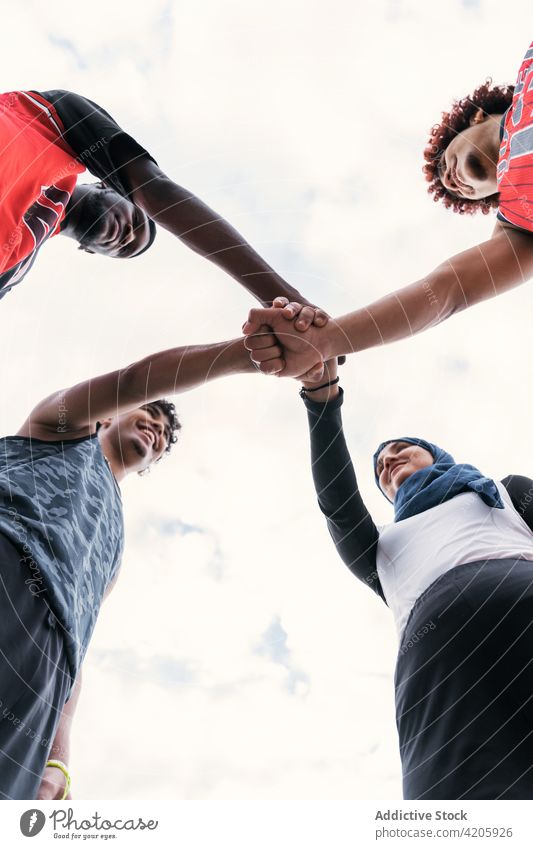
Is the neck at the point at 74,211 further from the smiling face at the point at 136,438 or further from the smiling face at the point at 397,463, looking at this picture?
the smiling face at the point at 397,463

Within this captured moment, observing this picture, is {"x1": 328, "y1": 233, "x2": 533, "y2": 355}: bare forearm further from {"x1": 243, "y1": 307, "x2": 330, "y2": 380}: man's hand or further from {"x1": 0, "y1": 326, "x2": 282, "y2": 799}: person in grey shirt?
{"x1": 0, "y1": 326, "x2": 282, "y2": 799}: person in grey shirt

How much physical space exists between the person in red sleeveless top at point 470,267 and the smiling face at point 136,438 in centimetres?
40

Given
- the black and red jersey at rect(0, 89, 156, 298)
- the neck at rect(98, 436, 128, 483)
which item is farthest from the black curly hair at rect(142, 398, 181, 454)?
the black and red jersey at rect(0, 89, 156, 298)

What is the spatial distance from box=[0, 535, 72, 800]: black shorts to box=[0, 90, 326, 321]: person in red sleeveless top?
1.28ft

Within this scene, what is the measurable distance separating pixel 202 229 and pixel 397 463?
744 mm

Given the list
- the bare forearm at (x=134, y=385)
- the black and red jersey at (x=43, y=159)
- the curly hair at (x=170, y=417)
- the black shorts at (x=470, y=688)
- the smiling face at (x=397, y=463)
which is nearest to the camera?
the black shorts at (x=470, y=688)

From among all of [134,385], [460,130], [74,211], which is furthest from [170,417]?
[460,130]

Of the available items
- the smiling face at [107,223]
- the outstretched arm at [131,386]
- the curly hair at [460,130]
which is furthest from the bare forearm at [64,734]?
the curly hair at [460,130]

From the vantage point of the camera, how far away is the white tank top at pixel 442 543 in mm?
855

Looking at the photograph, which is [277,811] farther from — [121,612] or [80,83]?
[80,83]

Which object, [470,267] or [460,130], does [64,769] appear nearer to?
[470,267]

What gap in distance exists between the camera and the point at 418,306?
877 mm

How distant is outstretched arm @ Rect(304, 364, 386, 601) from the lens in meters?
1.06

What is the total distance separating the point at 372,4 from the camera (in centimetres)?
106
